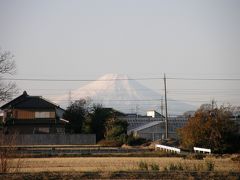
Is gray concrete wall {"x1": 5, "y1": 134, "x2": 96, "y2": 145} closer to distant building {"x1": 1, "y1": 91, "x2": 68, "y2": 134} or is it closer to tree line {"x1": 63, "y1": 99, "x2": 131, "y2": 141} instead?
tree line {"x1": 63, "y1": 99, "x2": 131, "y2": 141}

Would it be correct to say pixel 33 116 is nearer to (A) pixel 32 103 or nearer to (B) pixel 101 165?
(A) pixel 32 103

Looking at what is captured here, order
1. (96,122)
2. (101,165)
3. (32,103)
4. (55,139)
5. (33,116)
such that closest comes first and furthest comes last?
(101,165)
(55,139)
(96,122)
(33,116)
(32,103)

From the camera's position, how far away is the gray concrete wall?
207ft

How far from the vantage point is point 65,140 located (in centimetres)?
6525

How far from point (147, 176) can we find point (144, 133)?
54652 millimetres

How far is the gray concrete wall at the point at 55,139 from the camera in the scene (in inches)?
2487

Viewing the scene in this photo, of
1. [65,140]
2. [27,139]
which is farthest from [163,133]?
[27,139]

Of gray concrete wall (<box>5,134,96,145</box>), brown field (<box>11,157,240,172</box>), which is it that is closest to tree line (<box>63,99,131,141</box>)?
gray concrete wall (<box>5,134,96,145</box>)

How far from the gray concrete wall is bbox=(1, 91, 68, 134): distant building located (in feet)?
21.6

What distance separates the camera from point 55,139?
212ft

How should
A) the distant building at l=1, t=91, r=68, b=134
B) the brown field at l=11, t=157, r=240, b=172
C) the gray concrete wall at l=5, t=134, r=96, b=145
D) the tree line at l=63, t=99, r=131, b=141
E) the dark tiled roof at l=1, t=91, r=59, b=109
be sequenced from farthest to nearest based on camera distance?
1. the dark tiled roof at l=1, t=91, r=59, b=109
2. the distant building at l=1, t=91, r=68, b=134
3. the tree line at l=63, t=99, r=131, b=141
4. the gray concrete wall at l=5, t=134, r=96, b=145
5. the brown field at l=11, t=157, r=240, b=172

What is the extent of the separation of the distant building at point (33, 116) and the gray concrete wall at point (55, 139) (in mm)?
6574

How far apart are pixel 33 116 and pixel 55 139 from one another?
33.3 ft

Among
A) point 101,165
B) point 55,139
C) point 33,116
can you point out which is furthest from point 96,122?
point 101,165
